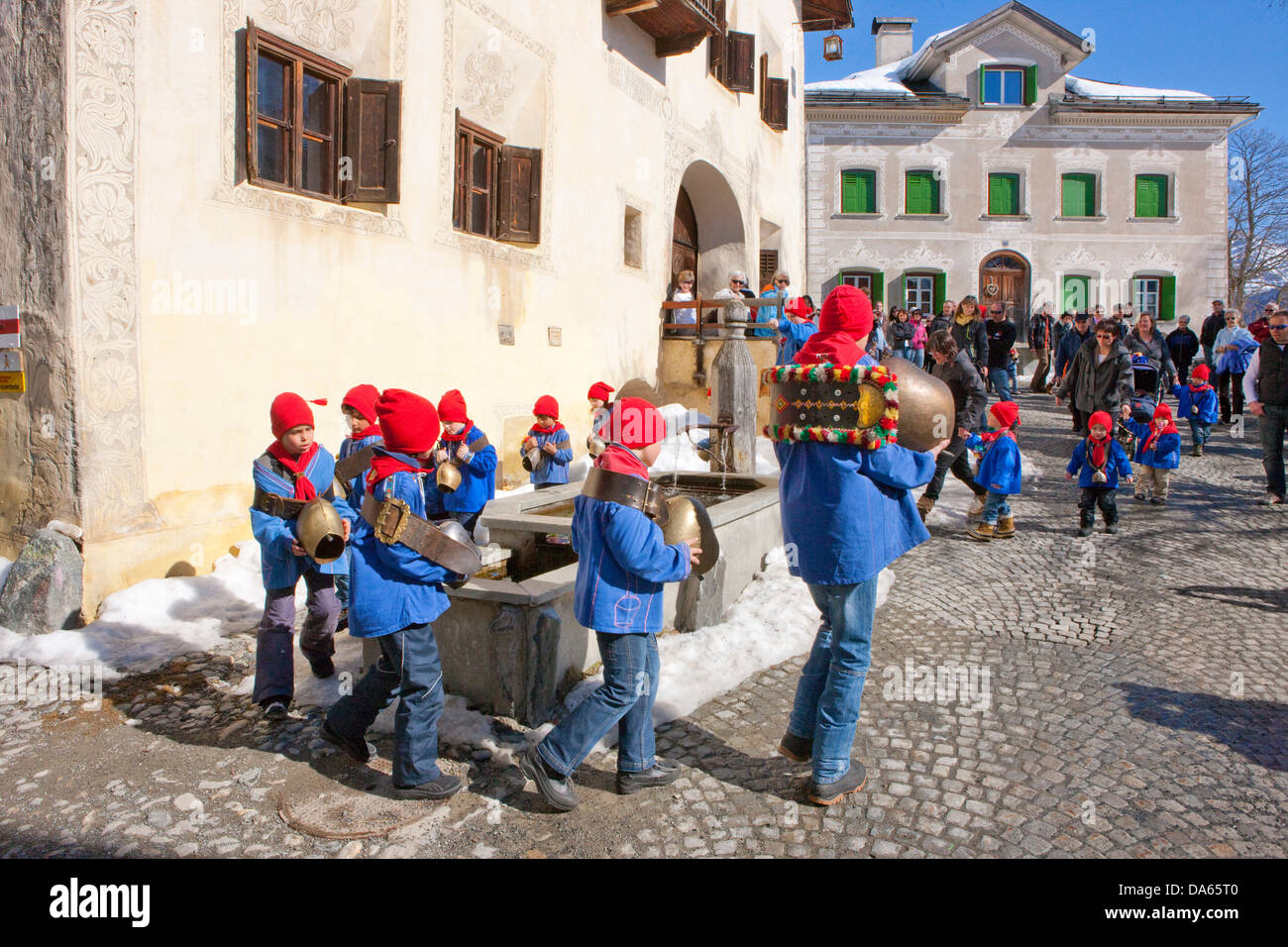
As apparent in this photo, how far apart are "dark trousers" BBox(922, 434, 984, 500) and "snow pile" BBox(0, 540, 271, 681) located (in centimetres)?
511

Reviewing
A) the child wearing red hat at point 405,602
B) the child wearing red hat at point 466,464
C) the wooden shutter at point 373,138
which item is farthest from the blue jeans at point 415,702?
the wooden shutter at point 373,138

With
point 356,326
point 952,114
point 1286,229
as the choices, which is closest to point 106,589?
point 356,326

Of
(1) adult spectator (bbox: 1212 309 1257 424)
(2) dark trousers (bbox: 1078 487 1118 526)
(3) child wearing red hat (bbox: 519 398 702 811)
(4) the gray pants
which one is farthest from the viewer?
(1) adult spectator (bbox: 1212 309 1257 424)

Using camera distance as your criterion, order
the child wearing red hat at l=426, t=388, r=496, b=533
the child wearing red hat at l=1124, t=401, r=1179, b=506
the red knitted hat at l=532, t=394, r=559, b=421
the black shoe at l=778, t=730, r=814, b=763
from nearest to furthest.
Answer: the black shoe at l=778, t=730, r=814, b=763
the child wearing red hat at l=426, t=388, r=496, b=533
the red knitted hat at l=532, t=394, r=559, b=421
the child wearing red hat at l=1124, t=401, r=1179, b=506

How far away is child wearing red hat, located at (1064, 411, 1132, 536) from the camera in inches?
301

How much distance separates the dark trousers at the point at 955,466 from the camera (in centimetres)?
759

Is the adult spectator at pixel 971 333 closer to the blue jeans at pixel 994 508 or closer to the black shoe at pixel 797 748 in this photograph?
the blue jeans at pixel 994 508

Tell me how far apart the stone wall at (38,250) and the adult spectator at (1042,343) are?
1897 cm

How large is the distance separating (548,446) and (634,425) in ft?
15.2

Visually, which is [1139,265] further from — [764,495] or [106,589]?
[106,589]

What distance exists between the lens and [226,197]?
656cm

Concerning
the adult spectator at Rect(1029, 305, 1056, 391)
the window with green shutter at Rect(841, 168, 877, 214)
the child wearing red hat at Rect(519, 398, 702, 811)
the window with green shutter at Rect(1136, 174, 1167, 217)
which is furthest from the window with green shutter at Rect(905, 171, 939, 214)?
the child wearing red hat at Rect(519, 398, 702, 811)

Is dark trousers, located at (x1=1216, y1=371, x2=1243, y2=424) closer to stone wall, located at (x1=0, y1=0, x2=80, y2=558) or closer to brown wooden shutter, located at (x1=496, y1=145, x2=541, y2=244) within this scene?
brown wooden shutter, located at (x1=496, y1=145, x2=541, y2=244)

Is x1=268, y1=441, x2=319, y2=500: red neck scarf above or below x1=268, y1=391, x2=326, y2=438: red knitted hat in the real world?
Result: below
